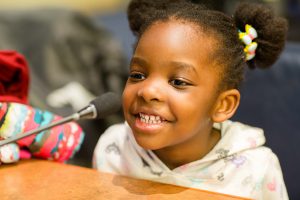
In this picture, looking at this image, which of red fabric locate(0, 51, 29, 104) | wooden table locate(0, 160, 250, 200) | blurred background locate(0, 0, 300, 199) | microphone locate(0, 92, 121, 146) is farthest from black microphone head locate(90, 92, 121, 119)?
blurred background locate(0, 0, 300, 199)

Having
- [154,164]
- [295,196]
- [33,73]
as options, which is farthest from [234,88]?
[33,73]

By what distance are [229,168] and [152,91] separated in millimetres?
271

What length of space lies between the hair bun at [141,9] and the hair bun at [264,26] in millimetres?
146

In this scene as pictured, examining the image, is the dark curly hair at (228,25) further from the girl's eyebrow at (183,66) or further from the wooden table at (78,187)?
the wooden table at (78,187)

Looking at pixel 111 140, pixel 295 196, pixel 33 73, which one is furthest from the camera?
pixel 33 73

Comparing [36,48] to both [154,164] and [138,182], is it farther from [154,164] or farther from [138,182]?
[138,182]

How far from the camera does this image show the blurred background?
5.07 ft

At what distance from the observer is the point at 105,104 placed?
2.99 feet

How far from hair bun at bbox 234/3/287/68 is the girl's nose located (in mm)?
263

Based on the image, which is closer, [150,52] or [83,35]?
[150,52]

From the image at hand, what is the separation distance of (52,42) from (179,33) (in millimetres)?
1237

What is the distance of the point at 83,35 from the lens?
2145 mm

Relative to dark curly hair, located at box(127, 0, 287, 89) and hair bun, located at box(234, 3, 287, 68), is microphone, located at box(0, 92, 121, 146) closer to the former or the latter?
dark curly hair, located at box(127, 0, 287, 89)

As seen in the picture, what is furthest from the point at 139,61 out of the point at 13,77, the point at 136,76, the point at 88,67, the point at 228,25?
the point at 88,67
